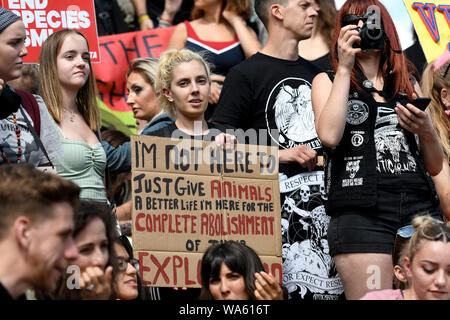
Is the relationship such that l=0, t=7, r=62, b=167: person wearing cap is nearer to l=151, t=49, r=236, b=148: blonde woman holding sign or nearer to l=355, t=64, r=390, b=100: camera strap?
l=151, t=49, r=236, b=148: blonde woman holding sign

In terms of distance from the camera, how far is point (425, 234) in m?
4.29

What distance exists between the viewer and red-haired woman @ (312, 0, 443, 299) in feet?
14.6

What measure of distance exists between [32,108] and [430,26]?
9.80 feet

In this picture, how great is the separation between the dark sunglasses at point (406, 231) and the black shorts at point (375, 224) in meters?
0.07

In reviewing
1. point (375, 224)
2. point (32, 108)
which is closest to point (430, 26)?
point (375, 224)

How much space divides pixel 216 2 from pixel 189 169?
2.39 m

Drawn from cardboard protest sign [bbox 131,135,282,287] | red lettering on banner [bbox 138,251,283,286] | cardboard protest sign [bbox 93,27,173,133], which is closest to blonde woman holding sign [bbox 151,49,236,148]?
cardboard protest sign [bbox 131,135,282,287]

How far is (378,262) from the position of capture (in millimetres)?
4398

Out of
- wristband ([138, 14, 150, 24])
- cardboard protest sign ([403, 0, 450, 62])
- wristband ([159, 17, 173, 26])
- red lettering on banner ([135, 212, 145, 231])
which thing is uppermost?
wristband ([138, 14, 150, 24])

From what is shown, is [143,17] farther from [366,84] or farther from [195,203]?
[366,84]

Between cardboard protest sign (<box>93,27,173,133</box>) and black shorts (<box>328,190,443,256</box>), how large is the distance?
3.05 metres

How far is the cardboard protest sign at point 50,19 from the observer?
580cm

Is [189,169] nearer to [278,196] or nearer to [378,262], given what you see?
[278,196]

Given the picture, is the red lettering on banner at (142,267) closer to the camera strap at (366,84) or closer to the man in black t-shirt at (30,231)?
the camera strap at (366,84)
